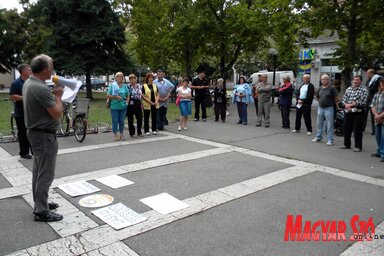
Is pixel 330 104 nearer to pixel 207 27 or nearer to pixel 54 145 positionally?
pixel 54 145

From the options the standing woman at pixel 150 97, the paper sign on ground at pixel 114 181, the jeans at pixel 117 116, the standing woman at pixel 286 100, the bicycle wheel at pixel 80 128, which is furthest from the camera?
the standing woman at pixel 286 100

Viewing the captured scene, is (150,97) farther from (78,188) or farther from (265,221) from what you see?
(265,221)

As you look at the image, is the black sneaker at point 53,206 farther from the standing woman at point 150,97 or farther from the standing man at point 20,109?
the standing woman at point 150,97

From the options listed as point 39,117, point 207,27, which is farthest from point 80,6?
point 39,117

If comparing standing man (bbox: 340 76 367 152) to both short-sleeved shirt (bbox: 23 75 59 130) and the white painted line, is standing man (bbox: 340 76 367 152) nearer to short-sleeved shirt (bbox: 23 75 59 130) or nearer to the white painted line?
the white painted line

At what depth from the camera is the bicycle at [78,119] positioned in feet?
30.5

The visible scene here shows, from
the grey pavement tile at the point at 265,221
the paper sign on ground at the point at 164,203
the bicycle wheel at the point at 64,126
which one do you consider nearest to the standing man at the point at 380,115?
the grey pavement tile at the point at 265,221

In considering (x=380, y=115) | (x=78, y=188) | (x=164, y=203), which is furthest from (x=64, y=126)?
(x=380, y=115)

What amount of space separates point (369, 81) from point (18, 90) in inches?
395

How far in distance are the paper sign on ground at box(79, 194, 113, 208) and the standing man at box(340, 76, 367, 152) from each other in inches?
243

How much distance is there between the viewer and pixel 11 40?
1192 inches

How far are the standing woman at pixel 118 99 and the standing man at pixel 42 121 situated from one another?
5233 mm

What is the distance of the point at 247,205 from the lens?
481 centimetres

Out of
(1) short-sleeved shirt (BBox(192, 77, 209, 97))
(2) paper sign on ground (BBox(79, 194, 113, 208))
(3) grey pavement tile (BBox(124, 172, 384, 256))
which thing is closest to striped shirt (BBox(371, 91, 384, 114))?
(3) grey pavement tile (BBox(124, 172, 384, 256))
